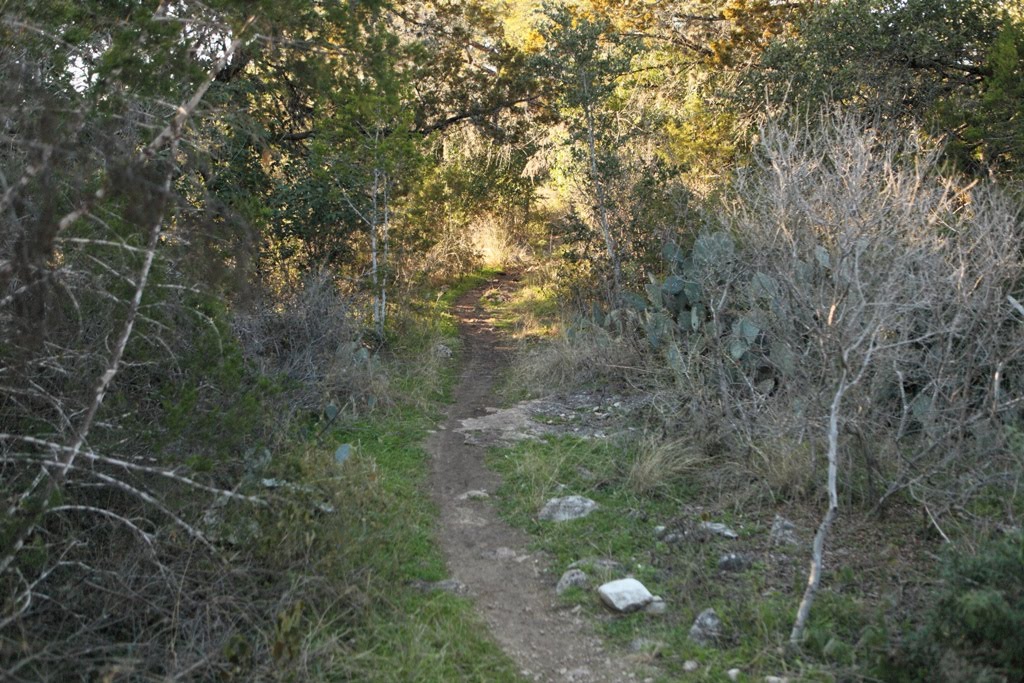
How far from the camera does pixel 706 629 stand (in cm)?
→ 478

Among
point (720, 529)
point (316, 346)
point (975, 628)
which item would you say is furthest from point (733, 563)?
point (316, 346)

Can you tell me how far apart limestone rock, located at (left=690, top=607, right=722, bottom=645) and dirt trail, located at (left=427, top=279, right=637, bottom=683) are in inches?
16.6

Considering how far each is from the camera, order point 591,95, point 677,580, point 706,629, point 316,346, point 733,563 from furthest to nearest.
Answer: point 591,95 → point 316,346 → point 733,563 → point 677,580 → point 706,629

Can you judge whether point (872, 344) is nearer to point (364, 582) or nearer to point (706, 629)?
point (706, 629)

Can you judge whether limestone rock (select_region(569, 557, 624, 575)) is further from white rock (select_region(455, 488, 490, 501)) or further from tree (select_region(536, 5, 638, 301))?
tree (select_region(536, 5, 638, 301))

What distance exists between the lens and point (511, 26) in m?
17.5

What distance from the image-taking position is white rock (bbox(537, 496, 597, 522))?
6.56 m

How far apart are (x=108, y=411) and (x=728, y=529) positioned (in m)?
3.80

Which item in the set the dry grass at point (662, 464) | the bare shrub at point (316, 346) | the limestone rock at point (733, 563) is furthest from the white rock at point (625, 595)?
the bare shrub at point (316, 346)

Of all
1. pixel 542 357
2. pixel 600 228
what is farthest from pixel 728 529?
pixel 600 228

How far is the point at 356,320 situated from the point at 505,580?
207 inches

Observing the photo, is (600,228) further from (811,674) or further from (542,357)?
(811,674)

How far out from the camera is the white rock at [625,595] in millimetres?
5109

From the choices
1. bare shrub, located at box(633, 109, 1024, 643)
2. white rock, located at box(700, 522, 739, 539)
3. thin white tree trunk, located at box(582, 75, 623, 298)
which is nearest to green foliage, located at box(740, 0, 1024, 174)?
thin white tree trunk, located at box(582, 75, 623, 298)
